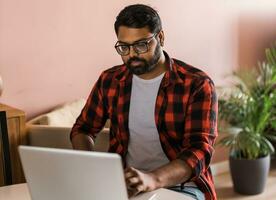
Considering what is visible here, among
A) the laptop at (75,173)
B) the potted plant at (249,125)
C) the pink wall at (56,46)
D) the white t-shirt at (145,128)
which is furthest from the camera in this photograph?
the potted plant at (249,125)

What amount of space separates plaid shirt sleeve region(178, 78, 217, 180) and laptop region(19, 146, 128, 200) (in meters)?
0.54

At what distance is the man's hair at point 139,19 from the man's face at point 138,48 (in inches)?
0.6

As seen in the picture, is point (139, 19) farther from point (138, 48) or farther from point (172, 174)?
point (172, 174)

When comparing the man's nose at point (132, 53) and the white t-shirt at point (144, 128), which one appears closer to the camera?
the man's nose at point (132, 53)

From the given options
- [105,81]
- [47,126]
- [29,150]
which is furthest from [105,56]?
[29,150]

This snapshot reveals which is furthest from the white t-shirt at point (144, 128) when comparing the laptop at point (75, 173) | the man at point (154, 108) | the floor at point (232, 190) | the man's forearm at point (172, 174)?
the floor at point (232, 190)

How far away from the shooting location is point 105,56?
3.00 metres

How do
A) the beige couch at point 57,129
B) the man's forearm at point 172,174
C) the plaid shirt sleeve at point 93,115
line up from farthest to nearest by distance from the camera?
the beige couch at point 57,129 < the plaid shirt sleeve at point 93,115 < the man's forearm at point 172,174

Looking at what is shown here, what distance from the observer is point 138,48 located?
5.67 ft

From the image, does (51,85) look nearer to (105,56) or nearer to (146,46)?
(105,56)

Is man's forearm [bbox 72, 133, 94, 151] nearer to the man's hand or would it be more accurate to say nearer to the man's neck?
the man's neck

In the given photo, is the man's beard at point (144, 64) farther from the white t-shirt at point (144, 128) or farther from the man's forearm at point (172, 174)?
the man's forearm at point (172, 174)

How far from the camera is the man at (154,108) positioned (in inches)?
66.9

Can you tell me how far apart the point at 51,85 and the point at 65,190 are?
1715 mm
